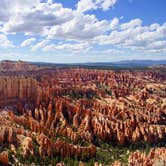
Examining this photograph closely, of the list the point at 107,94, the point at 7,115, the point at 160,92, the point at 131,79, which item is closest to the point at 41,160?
the point at 7,115

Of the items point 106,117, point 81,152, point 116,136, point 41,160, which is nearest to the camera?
point 41,160

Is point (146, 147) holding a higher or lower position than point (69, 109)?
lower

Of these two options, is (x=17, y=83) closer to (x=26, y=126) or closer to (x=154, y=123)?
(x=26, y=126)

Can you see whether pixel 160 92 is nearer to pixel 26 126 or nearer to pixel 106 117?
pixel 106 117

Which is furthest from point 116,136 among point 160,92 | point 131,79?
point 131,79

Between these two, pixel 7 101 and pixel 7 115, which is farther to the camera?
pixel 7 101

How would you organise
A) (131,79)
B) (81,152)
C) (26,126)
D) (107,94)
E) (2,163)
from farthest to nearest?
(131,79) < (107,94) < (26,126) < (81,152) < (2,163)
